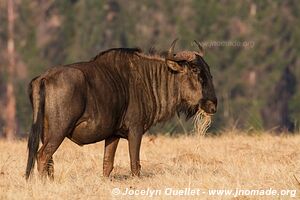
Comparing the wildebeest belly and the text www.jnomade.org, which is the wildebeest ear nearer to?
the wildebeest belly

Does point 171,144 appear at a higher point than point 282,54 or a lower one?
higher

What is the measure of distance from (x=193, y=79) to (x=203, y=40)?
24930 millimetres

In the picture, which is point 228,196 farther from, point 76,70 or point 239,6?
point 239,6

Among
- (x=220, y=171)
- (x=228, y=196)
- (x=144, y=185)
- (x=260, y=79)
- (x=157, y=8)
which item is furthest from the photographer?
(x=157, y=8)

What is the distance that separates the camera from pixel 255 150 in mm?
10547

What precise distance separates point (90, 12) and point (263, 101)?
920 centimetres

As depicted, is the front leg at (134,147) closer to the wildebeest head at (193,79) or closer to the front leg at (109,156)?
the front leg at (109,156)

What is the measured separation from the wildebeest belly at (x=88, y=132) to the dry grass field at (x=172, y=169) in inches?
14.7

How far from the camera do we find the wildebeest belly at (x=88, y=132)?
25.3 ft

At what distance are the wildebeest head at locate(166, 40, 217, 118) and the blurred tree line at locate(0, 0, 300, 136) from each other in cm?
2250

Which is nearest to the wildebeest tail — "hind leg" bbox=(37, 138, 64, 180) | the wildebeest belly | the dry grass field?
"hind leg" bbox=(37, 138, 64, 180)

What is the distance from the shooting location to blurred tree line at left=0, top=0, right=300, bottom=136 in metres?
33.4

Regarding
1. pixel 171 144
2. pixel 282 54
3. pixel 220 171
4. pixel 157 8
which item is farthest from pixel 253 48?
pixel 220 171

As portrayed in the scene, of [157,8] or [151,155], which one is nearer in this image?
[151,155]
